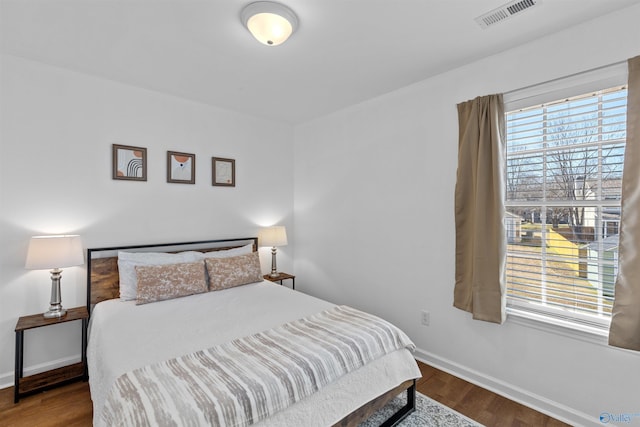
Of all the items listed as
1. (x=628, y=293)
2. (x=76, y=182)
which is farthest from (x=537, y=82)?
(x=76, y=182)

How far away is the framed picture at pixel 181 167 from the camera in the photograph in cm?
313

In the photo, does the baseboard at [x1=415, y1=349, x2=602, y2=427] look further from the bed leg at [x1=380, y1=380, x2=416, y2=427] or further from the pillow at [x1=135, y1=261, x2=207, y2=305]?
the pillow at [x1=135, y1=261, x2=207, y2=305]

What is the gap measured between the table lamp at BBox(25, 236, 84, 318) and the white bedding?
0.29m

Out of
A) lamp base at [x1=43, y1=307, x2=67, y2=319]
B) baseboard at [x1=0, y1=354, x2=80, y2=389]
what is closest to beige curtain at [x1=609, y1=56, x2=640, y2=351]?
lamp base at [x1=43, y1=307, x2=67, y2=319]

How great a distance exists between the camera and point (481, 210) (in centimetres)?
230

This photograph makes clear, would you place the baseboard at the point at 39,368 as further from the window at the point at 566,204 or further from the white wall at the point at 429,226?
the window at the point at 566,204

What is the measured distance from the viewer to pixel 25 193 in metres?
2.42

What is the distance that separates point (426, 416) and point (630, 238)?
1.66 metres

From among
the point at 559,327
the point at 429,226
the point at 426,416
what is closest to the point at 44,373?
the point at 426,416

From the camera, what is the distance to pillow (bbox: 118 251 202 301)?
262 cm

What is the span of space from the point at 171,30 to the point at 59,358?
9.17 ft

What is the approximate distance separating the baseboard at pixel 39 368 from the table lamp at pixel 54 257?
1.61ft

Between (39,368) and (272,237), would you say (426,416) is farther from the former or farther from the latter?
(39,368)

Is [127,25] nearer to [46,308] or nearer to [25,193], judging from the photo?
[25,193]
